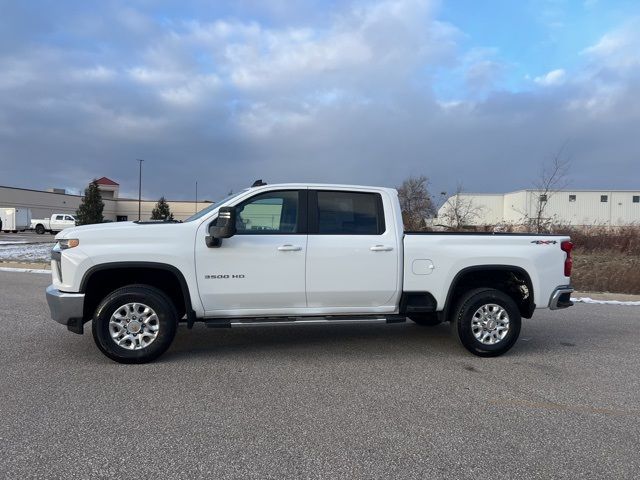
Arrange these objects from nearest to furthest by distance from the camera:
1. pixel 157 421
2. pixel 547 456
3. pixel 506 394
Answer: pixel 547 456 < pixel 157 421 < pixel 506 394

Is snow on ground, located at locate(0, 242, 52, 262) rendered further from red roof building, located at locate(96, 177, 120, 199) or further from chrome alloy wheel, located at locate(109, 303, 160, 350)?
red roof building, located at locate(96, 177, 120, 199)

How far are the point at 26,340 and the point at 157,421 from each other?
353 cm

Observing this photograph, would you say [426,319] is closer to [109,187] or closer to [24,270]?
[24,270]

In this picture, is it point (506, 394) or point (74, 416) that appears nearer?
point (74, 416)

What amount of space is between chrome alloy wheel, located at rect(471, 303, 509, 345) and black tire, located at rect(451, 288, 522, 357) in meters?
0.03

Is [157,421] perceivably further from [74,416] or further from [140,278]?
[140,278]

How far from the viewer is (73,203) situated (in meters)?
80.5

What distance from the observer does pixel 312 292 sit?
19.4ft

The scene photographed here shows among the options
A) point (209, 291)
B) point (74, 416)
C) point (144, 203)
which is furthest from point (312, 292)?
point (144, 203)

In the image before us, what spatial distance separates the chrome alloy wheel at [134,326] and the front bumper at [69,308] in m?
0.35

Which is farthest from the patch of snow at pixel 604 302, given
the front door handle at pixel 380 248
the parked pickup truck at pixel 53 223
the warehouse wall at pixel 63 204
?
the warehouse wall at pixel 63 204

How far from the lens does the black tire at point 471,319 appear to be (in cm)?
617

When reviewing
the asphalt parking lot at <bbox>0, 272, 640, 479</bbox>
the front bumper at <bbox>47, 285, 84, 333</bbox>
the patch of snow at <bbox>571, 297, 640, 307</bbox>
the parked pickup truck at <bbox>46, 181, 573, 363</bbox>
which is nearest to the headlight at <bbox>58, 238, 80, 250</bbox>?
the parked pickup truck at <bbox>46, 181, 573, 363</bbox>

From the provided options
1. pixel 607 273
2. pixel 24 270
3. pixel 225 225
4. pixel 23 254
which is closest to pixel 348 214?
pixel 225 225
